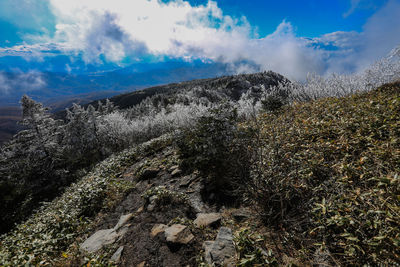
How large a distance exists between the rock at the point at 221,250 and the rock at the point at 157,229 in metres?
1.07

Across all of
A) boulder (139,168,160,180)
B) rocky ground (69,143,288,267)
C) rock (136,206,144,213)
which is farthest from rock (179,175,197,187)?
boulder (139,168,160,180)

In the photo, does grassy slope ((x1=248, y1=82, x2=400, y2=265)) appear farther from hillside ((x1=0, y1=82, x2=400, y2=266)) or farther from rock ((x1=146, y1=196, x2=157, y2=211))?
rock ((x1=146, y1=196, x2=157, y2=211))

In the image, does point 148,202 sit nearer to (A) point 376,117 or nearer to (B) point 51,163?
(A) point 376,117

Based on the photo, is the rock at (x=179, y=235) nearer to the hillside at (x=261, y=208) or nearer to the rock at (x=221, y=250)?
the hillside at (x=261, y=208)

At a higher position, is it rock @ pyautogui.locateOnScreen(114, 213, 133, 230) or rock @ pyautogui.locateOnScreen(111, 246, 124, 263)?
rock @ pyautogui.locateOnScreen(111, 246, 124, 263)

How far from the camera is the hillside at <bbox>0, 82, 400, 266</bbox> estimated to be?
242cm

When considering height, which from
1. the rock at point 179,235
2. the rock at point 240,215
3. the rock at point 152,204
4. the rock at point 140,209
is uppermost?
the rock at point 240,215

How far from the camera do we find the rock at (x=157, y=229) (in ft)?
11.7

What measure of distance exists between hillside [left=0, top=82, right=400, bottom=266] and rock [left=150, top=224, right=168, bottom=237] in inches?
1.1

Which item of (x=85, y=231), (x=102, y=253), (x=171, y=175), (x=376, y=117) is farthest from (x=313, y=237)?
(x=85, y=231)

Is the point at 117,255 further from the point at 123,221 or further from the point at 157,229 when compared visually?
the point at 123,221

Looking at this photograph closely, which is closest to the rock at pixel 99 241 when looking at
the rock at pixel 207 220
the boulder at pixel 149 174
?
the rock at pixel 207 220

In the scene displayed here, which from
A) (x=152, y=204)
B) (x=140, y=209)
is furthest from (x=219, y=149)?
(x=140, y=209)

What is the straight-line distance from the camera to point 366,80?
1010cm
